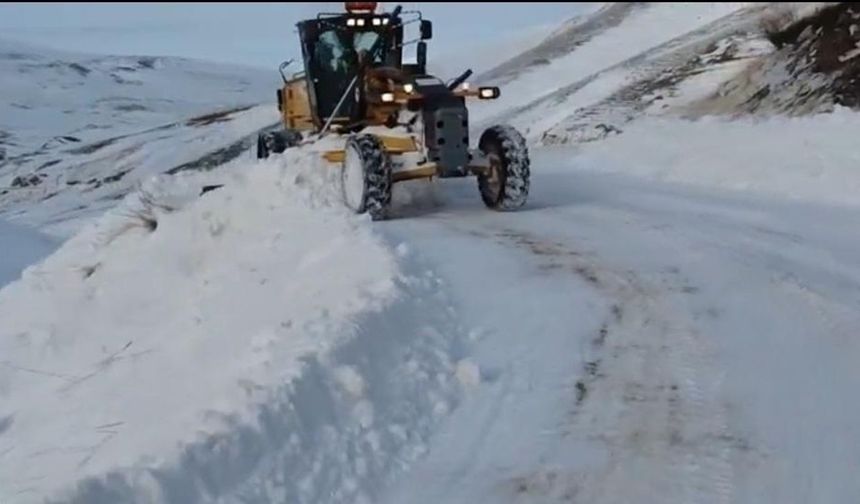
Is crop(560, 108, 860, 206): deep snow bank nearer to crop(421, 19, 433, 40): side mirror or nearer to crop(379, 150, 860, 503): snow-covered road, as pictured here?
crop(379, 150, 860, 503): snow-covered road

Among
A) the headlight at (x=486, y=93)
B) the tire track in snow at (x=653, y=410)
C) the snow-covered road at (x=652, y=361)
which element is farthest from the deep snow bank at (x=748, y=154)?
the tire track in snow at (x=653, y=410)

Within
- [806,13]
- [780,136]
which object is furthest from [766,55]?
[780,136]

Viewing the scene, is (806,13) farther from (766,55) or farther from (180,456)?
(180,456)

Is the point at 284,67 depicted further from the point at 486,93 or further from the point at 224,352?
the point at 224,352

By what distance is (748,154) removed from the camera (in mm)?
14344

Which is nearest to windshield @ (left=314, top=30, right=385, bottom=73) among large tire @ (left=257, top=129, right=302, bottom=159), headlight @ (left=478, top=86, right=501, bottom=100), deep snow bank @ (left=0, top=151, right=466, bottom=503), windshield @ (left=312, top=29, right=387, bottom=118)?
windshield @ (left=312, top=29, right=387, bottom=118)

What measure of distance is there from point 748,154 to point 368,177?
500 centimetres

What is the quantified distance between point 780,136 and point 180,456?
10903 mm

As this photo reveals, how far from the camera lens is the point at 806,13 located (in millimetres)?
20453

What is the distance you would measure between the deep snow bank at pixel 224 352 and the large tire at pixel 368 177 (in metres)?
0.32

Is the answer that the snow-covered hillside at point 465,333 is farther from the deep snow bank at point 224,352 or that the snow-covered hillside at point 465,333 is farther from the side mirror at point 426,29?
the side mirror at point 426,29

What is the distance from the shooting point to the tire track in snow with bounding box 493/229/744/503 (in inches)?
219

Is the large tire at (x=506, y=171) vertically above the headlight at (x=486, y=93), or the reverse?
the headlight at (x=486, y=93)

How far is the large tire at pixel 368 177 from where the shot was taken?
11.5 meters
